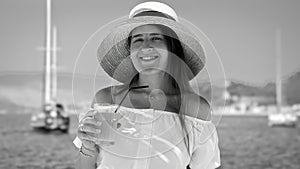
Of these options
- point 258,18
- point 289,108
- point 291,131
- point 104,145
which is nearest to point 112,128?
point 104,145

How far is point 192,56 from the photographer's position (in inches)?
41.3

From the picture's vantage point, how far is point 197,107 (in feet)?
3.35

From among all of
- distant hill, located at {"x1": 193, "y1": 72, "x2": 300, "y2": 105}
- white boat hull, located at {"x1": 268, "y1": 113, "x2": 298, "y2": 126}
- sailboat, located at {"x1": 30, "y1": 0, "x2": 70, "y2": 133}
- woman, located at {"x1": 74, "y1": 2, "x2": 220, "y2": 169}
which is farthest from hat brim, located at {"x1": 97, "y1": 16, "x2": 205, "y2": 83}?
white boat hull, located at {"x1": 268, "y1": 113, "x2": 298, "y2": 126}

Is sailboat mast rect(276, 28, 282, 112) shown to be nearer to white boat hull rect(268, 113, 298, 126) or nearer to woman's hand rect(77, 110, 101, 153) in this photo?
white boat hull rect(268, 113, 298, 126)

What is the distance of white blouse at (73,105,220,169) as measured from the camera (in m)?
0.97

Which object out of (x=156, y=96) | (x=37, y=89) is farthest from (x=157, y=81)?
(x=37, y=89)

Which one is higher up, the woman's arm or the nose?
the nose

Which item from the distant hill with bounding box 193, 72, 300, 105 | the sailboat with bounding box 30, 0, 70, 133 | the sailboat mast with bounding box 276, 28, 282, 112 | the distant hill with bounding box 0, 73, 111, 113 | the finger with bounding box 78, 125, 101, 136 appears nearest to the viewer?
the finger with bounding box 78, 125, 101, 136

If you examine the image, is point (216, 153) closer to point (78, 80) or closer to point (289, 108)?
point (78, 80)

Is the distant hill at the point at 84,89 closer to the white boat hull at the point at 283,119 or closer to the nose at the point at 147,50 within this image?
the nose at the point at 147,50

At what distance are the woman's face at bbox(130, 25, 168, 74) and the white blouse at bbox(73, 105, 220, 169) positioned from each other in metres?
0.09

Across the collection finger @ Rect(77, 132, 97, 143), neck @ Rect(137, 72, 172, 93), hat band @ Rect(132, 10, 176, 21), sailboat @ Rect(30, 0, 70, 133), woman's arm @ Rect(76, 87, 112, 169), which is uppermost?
sailboat @ Rect(30, 0, 70, 133)

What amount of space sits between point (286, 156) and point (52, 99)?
29.4 ft

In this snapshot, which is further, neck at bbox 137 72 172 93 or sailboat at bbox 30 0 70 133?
sailboat at bbox 30 0 70 133
